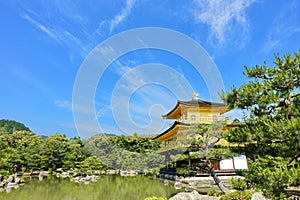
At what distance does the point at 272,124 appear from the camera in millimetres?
3344

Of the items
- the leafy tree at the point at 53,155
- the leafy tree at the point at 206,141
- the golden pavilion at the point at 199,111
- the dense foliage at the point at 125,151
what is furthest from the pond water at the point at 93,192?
the leafy tree at the point at 53,155

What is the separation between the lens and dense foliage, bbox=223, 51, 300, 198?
3.20m

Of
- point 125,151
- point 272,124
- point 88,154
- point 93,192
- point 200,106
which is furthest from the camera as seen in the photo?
point 88,154

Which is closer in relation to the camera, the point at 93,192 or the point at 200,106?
the point at 93,192

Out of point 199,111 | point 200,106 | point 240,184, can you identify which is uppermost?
point 200,106

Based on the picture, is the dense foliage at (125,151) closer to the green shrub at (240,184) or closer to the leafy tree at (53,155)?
the leafy tree at (53,155)

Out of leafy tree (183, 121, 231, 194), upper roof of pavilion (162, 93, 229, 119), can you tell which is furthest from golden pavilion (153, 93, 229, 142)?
leafy tree (183, 121, 231, 194)

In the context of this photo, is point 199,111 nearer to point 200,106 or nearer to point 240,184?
point 200,106

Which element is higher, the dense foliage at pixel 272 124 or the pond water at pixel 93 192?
the dense foliage at pixel 272 124

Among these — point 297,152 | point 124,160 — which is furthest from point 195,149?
point 124,160

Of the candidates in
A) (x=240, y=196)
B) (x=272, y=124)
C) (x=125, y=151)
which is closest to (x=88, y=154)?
(x=125, y=151)

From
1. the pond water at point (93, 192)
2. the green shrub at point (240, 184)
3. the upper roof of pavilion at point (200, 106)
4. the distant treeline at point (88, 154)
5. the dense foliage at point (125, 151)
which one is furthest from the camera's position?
the dense foliage at point (125, 151)

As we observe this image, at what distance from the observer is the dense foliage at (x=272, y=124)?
3.20m

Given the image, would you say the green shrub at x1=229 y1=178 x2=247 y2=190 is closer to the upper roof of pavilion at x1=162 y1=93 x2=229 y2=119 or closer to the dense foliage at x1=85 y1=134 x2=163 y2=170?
the upper roof of pavilion at x1=162 y1=93 x2=229 y2=119
